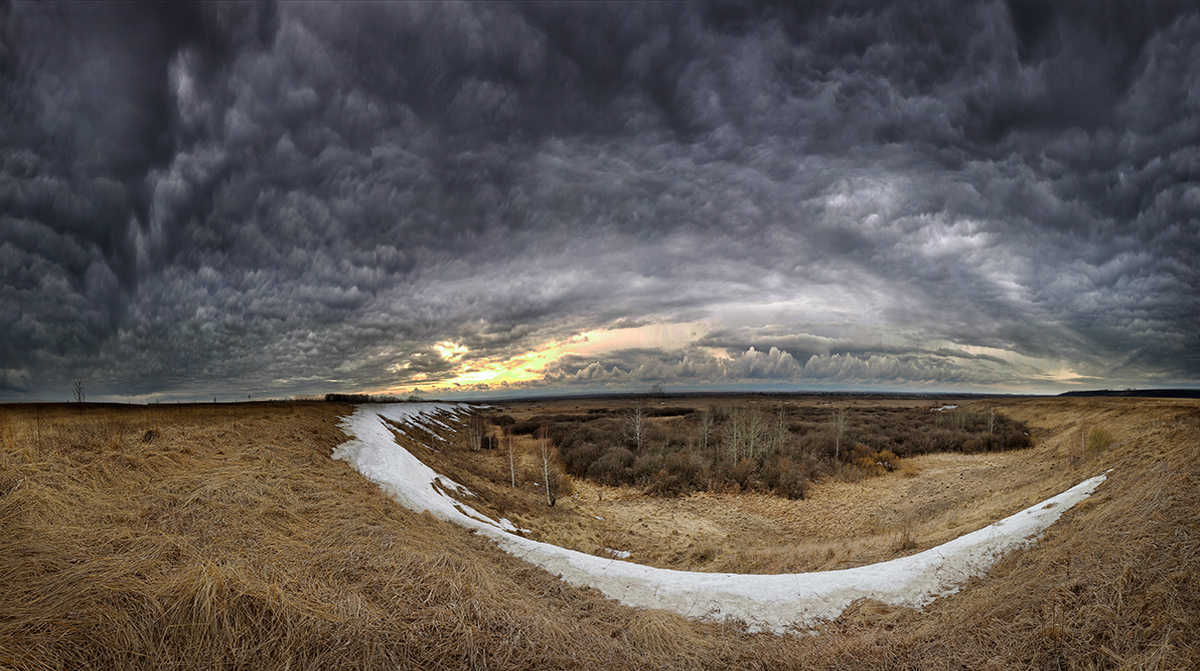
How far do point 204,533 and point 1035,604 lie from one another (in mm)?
11237

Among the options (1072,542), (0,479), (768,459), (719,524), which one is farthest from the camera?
(768,459)

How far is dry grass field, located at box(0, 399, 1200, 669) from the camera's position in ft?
13.1

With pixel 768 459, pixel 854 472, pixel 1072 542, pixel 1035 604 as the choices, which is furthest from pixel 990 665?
pixel 854 472

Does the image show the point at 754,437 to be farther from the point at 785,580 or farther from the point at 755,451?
the point at 785,580

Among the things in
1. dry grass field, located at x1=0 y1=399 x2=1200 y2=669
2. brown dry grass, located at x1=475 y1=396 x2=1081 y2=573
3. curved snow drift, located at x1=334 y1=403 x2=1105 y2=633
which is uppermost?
dry grass field, located at x1=0 y1=399 x2=1200 y2=669

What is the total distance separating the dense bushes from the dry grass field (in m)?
18.9

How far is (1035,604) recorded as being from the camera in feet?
19.6

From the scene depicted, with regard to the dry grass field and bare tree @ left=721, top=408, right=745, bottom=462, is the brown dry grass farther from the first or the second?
bare tree @ left=721, top=408, right=745, bottom=462

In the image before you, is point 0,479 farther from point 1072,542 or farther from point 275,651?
point 1072,542

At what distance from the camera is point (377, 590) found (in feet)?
17.1

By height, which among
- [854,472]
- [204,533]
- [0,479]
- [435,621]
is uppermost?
[0,479]

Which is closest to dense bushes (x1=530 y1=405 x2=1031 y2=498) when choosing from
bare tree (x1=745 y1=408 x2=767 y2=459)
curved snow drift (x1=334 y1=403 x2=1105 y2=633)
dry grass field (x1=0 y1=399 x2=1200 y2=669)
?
bare tree (x1=745 y1=408 x2=767 y2=459)

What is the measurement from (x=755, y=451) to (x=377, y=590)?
112 feet

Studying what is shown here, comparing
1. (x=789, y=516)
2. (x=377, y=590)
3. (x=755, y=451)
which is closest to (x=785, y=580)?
(x=377, y=590)
